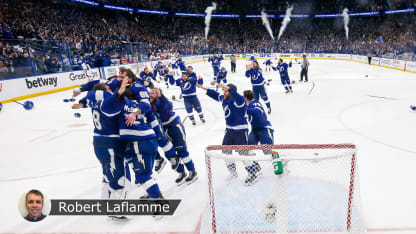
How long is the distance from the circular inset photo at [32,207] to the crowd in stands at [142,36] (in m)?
10.6

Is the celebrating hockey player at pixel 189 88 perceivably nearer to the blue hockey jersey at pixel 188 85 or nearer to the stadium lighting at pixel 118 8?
the blue hockey jersey at pixel 188 85

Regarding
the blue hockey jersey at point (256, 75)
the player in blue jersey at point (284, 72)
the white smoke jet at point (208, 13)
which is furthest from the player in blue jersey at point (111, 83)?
the white smoke jet at point (208, 13)

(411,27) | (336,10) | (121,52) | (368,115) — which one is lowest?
(368,115)

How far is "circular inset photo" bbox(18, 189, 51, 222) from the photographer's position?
3.35 m

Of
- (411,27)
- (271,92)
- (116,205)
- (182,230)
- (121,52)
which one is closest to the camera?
(182,230)

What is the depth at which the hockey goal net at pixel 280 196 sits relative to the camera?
250 centimetres

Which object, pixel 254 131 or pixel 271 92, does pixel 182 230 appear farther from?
pixel 271 92

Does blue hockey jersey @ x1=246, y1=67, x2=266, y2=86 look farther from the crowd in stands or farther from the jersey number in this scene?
the crowd in stands

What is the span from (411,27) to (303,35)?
1462 centimetres

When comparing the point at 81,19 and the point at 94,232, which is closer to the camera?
the point at 94,232

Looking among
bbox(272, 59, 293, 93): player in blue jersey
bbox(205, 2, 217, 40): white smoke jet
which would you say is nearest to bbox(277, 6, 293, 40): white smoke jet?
bbox(205, 2, 217, 40): white smoke jet

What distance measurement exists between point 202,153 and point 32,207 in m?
3.10

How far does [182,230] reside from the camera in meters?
3.03

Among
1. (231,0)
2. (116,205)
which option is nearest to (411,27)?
(231,0)
